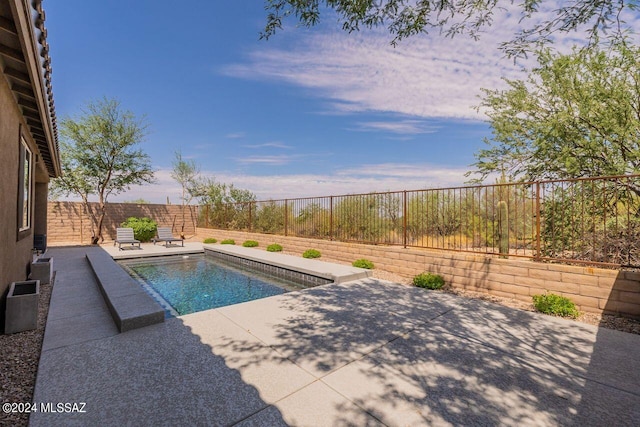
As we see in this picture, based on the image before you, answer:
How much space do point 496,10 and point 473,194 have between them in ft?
11.5

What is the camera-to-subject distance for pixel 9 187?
379 centimetres

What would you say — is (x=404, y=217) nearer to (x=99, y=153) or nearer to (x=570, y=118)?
(x=570, y=118)

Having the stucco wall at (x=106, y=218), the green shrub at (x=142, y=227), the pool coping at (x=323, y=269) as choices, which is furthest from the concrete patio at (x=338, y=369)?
the stucco wall at (x=106, y=218)

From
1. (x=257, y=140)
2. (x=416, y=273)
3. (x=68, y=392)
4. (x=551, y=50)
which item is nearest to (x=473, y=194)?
(x=416, y=273)

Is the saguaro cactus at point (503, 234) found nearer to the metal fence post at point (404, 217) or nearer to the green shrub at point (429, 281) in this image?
the green shrub at point (429, 281)

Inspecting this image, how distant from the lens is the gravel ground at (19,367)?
1.98 metres

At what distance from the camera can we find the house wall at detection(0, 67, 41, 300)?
3367mm

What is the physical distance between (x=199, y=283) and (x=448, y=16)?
768cm

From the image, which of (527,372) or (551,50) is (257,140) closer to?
(551,50)

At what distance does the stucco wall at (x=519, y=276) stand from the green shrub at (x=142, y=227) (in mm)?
12445

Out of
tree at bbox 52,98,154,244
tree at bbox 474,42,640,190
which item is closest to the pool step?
tree at bbox 474,42,640,190

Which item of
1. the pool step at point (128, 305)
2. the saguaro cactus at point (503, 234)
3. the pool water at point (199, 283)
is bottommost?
the pool water at point (199, 283)

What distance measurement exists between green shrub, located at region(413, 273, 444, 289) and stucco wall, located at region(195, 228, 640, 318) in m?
0.27

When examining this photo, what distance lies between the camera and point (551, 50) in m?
7.55
